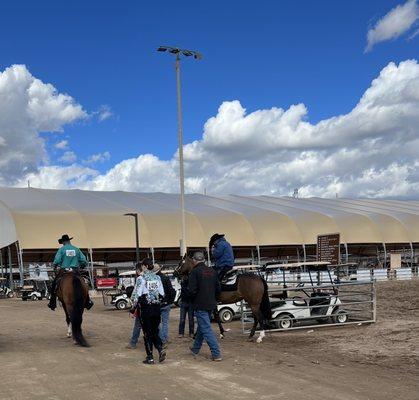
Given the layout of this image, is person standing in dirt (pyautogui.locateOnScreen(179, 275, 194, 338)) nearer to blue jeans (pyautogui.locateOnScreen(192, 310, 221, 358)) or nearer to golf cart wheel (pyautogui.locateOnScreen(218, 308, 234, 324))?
blue jeans (pyautogui.locateOnScreen(192, 310, 221, 358))

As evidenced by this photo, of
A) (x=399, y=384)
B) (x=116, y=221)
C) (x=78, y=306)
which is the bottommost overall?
(x=399, y=384)

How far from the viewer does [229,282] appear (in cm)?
1384

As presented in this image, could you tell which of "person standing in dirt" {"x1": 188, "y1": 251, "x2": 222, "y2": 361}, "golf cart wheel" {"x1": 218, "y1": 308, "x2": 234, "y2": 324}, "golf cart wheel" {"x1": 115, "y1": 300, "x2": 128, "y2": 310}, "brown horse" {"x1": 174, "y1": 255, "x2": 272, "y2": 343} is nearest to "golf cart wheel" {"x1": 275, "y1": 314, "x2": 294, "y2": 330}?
"brown horse" {"x1": 174, "y1": 255, "x2": 272, "y2": 343}

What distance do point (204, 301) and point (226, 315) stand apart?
8.31 m

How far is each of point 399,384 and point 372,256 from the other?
183 feet

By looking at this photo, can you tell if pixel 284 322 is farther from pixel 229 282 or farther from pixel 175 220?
pixel 175 220

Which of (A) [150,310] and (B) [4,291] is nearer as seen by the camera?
(A) [150,310]

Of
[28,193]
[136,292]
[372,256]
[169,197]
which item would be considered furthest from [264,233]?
[136,292]

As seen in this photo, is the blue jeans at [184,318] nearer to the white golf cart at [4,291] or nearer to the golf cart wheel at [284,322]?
→ the golf cart wheel at [284,322]

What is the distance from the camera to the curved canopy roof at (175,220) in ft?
146

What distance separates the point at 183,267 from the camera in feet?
45.3

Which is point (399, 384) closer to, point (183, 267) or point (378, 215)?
point (183, 267)

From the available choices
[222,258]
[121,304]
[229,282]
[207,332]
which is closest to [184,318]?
[229,282]

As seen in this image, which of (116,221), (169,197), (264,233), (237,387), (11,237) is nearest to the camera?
(237,387)
